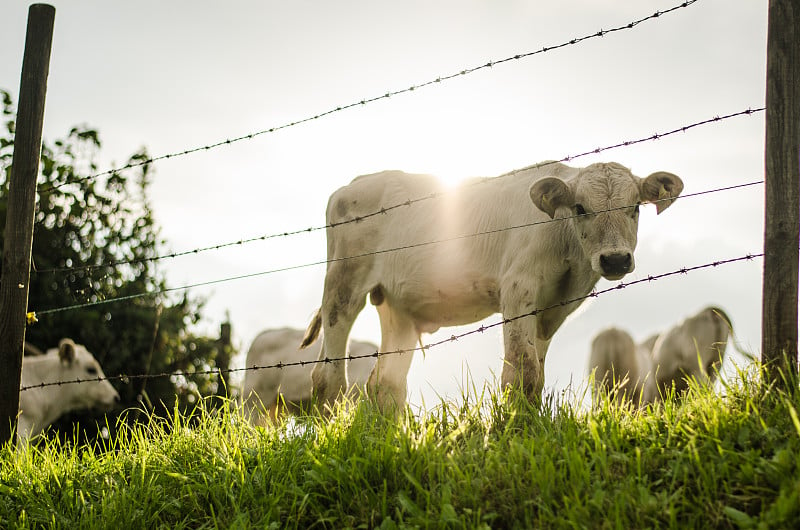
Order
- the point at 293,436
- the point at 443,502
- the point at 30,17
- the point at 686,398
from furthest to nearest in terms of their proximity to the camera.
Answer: the point at 30,17 < the point at 293,436 < the point at 686,398 < the point at 443,502

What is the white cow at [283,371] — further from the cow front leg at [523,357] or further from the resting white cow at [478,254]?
the cow front leg at [523,357]

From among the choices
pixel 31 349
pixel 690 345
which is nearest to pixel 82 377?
pixel 31 349

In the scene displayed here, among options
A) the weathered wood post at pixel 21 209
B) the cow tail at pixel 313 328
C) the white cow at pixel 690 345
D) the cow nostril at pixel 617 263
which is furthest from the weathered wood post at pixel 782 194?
the white cow at pixel 690 345

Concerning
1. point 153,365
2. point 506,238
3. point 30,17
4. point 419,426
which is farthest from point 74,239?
point 419,426

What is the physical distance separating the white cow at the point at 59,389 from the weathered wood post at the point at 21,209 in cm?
492

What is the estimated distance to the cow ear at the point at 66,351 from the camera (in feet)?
37.0

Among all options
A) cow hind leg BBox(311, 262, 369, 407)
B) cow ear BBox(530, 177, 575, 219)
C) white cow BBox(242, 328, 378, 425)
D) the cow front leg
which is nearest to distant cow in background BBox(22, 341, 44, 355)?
white cow BBox(242, 328, 378, 425)

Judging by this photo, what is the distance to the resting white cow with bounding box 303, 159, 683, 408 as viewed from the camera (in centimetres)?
535

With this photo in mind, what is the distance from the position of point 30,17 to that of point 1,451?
10.3 feet

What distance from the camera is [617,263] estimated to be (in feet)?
16.6

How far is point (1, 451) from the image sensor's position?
5.90 m

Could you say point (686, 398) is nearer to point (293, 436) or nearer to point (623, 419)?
point (623, 419)

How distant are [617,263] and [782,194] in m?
1.01

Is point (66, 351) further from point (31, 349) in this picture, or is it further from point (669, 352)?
point (669, 352)
